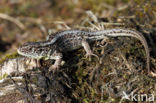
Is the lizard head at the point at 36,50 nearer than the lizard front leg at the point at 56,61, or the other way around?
the lizard front leg at the point at 56,61

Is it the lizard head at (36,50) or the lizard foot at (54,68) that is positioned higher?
the lizard head at (36,50)

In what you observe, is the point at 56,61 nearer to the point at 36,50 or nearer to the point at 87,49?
the point at 36,50

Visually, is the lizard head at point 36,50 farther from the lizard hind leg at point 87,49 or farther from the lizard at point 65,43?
the lizard hind leg at point 87,49

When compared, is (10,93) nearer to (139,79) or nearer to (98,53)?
(98,53)

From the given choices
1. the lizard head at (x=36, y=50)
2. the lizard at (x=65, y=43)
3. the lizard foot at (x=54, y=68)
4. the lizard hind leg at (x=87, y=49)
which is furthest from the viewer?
the lizard hind leg at (x=87, y=49)

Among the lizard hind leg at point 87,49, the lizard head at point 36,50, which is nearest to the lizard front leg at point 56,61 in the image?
the lizard head at point 36,50

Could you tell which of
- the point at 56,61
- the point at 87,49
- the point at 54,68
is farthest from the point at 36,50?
the point at 87,49

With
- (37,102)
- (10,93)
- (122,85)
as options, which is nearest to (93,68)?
(122,85)

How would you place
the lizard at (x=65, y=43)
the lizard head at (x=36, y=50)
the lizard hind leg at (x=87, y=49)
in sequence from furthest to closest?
the lizard hind leg at (x=87, y=49)
the lizard at (x=65, y=43)
the lizard head at (x=36, y=50)
